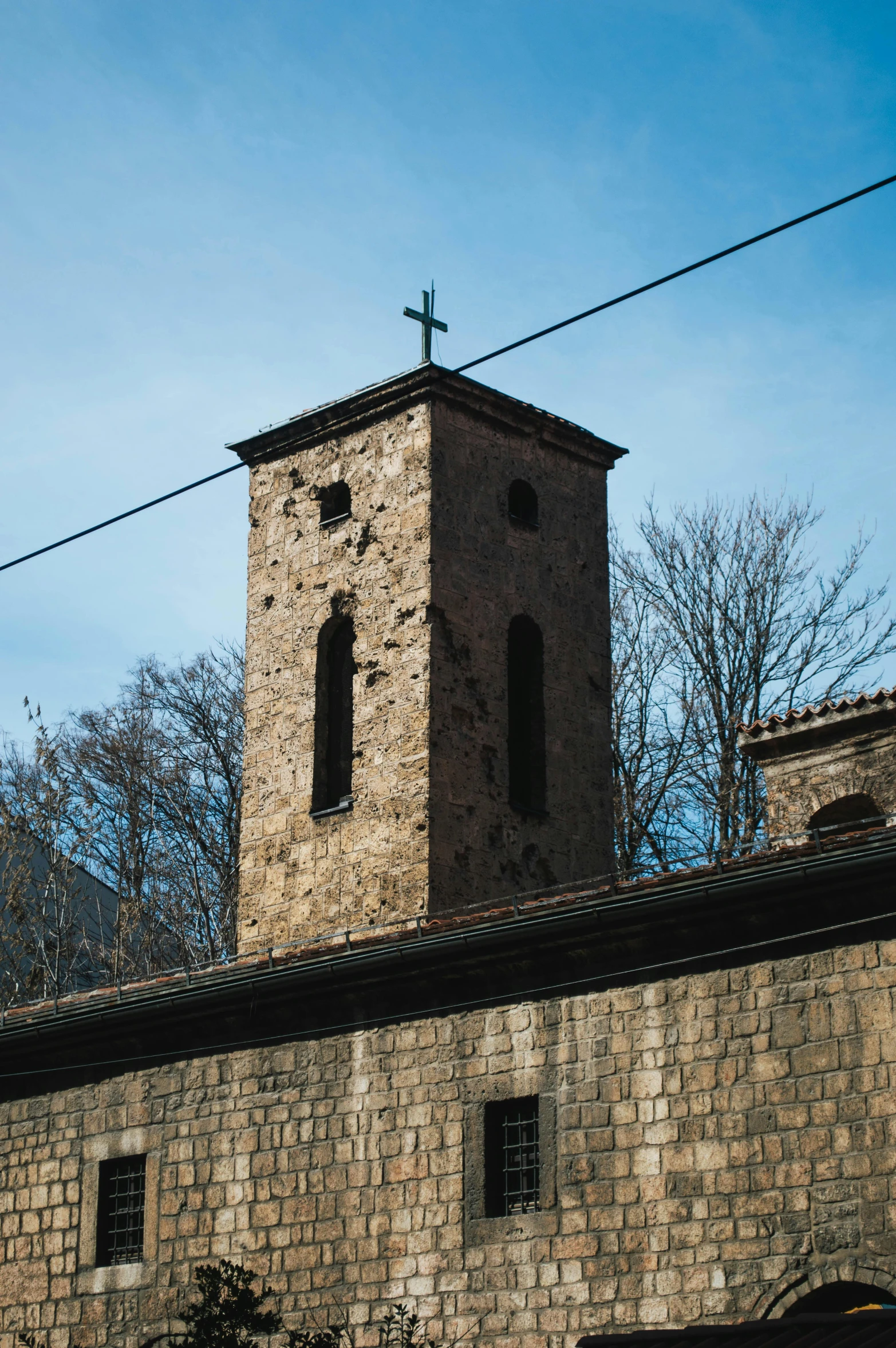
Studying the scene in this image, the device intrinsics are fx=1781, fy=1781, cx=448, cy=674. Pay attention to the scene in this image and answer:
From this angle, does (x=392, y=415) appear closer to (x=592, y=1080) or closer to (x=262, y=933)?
(x=262, y=933)

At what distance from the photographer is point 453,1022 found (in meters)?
12.8

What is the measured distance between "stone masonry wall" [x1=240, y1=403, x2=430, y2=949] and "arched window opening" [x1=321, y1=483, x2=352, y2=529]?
75mm

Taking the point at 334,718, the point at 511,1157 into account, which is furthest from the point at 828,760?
the point at 511,1157

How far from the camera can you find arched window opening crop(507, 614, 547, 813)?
1795cm

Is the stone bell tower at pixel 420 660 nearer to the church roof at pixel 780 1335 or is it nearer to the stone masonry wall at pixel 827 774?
the stone masonry wall at pixel 827 774

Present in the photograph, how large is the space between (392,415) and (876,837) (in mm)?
9195

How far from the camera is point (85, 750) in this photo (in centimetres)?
3183

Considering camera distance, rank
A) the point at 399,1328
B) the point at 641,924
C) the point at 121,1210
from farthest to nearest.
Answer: the point at 121,1210, the point at 641,924, the point at 399,1328

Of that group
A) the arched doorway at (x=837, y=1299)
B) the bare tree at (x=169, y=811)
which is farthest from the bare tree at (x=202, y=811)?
the arched doorway at (x=837, y=1299)

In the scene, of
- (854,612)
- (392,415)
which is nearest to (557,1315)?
(392,415)

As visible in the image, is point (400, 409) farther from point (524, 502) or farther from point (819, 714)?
point (819, 714)

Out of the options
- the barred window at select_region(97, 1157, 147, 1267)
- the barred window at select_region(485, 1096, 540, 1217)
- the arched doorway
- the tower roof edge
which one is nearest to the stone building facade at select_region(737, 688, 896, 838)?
the tower roof edge

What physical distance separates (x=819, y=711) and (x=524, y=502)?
3810mm

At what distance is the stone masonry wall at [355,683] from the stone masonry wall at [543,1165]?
316 cm
